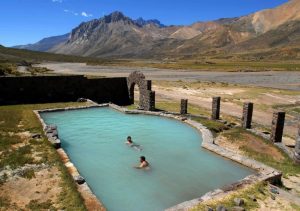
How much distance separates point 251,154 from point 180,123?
21.2 ft

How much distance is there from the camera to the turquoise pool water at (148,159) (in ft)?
40.2

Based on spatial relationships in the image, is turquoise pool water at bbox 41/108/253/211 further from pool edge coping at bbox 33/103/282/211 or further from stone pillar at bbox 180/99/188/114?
stone pillar at bbox 180/99/188/114

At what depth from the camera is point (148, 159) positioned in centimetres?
1611

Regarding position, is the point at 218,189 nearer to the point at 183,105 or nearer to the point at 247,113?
the point at 247,113

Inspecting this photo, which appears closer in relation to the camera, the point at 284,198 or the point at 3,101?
the point at 284,198

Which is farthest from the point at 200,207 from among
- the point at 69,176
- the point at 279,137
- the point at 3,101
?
the point at 3,101

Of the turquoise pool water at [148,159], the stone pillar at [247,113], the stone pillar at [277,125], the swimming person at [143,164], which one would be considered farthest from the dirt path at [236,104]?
the swimming person at [143,164]

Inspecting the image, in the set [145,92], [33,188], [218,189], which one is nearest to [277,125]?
[218,189]

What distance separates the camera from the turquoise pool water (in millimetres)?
12250

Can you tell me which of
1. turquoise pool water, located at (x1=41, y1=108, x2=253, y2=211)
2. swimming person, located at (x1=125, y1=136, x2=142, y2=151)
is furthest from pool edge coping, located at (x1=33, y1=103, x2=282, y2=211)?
swimming person, located at (x1=125, y1=136, x2=142, y2=151)

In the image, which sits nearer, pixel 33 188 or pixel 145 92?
pixel 33 188

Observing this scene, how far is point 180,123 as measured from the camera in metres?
23.0

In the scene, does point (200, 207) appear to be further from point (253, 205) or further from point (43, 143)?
point (43, 143)

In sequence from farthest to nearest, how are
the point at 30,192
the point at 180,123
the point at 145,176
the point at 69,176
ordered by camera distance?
1. the point at 180,123
2. the point at 145,176
3. the point at 69,176
4. the point at 30,192
